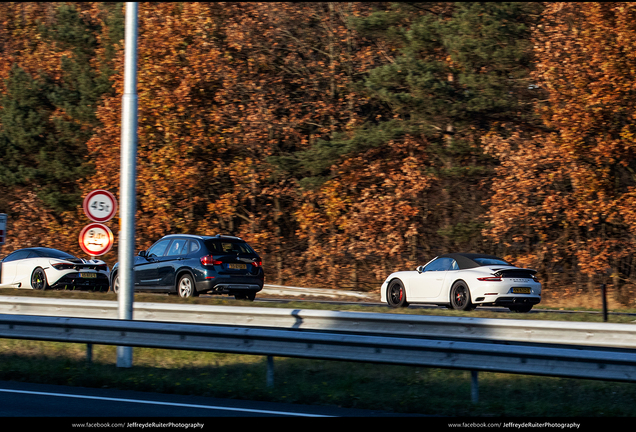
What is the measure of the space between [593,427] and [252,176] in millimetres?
25425

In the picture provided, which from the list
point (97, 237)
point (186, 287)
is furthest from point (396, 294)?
point (97, 237)

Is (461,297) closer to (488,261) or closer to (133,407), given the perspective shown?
(488,261)

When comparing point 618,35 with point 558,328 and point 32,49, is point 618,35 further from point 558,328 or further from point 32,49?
point 32,49

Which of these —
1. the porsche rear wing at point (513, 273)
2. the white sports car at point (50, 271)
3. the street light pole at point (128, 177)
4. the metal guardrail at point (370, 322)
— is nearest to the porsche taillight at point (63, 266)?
the white sports car at point (50, 271)

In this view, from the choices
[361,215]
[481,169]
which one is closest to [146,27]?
[361,215]

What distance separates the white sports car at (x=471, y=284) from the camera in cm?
1728

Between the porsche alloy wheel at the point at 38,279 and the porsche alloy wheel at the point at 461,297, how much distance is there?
11.2 meters

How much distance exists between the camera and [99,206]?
13.1 m

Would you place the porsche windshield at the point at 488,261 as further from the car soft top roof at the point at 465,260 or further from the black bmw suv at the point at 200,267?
the black bmw suv at the point at 200,267

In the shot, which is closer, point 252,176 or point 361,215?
point 361,215

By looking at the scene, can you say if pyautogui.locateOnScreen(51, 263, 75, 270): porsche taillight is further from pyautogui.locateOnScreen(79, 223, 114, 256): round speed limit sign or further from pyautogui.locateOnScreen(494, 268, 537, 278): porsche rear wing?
pyautogui.locateOnScreen(494, 268, 537, 278): porsche rear wing

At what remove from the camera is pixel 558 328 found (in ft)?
40.6

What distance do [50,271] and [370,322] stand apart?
11.5 meters

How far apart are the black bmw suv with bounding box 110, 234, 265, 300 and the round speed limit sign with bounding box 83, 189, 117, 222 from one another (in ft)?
18.7
